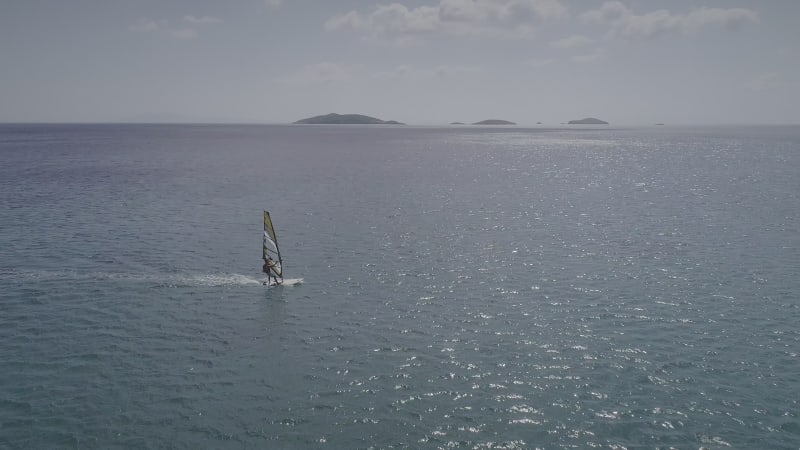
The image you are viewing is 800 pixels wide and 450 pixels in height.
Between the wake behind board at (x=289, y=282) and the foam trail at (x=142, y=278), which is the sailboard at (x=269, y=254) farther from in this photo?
the foam trail at (x=142, y=278)

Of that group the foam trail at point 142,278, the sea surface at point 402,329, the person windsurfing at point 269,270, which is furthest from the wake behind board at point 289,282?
the foam trail at point 142,278

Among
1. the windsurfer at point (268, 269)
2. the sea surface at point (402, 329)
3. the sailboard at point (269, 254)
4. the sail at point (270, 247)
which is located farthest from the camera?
the sail at point (270, 247)

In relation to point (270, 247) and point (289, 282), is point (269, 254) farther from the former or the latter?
point (289, 282)

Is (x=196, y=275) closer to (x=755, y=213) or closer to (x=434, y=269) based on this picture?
(x=434, y=269)

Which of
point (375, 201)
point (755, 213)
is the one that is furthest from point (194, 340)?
point (755, 213)

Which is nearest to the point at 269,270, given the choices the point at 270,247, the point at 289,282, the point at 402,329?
the point at 289,282

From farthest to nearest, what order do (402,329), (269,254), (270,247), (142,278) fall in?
(269,254), (270,247), (142,278), (402,329)
